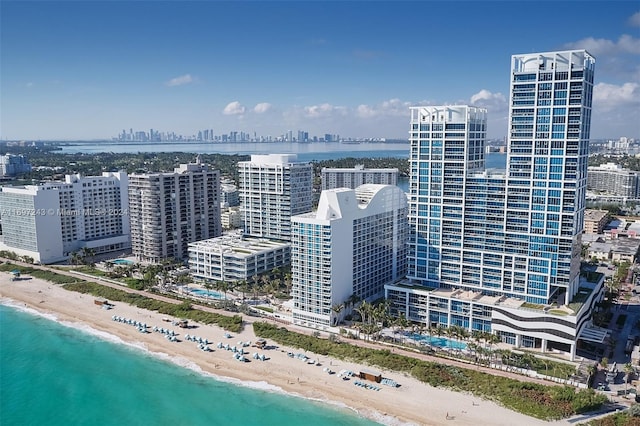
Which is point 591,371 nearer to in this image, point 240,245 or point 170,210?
point 240,245

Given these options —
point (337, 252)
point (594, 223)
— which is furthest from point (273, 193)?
point (594, 223)

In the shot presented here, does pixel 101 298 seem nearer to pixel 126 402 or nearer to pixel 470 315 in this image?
pixel 126 402

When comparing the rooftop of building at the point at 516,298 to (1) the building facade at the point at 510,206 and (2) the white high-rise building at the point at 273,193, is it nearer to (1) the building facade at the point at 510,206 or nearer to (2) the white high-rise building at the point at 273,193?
(1) the building facade at the point at 510,206

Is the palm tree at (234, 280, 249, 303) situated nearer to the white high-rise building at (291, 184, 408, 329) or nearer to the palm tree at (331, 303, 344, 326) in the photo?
the white high-rise building at (291, 184, 408, 329)

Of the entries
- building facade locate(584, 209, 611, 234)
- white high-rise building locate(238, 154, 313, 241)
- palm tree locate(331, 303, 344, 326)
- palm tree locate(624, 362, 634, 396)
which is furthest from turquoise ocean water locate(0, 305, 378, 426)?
building facade locate(584, 209, 611, 234)

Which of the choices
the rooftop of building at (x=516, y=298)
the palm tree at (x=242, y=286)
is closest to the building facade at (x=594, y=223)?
the rooftop of building at (x=516, y=298)
